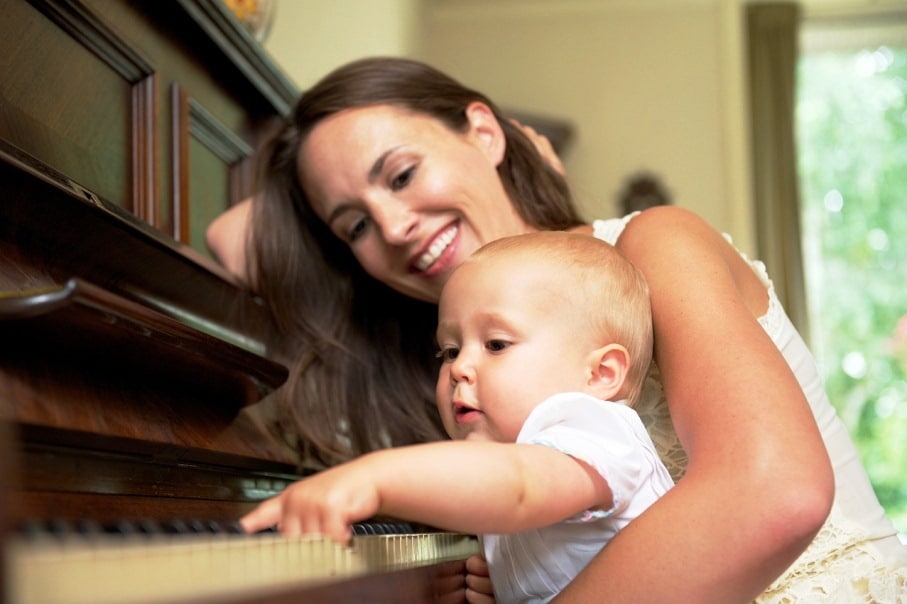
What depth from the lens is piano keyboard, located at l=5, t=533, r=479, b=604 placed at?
0.47 m

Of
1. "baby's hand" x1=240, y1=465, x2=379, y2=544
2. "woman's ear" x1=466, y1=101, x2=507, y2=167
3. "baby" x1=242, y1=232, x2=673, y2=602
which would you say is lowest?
"baby's hand" x1=240, y1=465, x2=379, y2=544

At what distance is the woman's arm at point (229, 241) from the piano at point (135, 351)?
0.12ft

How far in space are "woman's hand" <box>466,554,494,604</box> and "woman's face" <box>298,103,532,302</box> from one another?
2.52ft

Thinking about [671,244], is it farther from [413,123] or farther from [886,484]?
[886,484]

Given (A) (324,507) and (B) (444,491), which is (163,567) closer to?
(A) (324,507)

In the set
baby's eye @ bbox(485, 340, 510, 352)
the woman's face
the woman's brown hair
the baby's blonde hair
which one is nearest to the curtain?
the woman's brown hair

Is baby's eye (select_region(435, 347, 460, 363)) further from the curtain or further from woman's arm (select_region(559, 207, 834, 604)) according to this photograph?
the curtain

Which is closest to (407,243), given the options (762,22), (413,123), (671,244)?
(413,123)

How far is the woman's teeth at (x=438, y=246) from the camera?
6.22 ft

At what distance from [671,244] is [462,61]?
15.3 ft

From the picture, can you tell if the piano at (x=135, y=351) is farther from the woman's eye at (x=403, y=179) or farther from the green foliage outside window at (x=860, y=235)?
the green foliage outside window at (x=860, y=235)

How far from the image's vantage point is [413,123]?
77.4 inches

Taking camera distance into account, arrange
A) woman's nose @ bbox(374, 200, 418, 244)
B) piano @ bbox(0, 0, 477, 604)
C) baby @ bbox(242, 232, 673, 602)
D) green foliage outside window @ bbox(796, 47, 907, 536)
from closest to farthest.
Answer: piano @ bbox(0, 0, 477, 604) < baby @ bbox(242, 232, 673, 602) < woman's nose @ bbox(374, 200, 418, 244) < green foliage outside window @ bbox(796, 47, 907, 536)

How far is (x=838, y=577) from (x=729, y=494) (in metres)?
0.44
